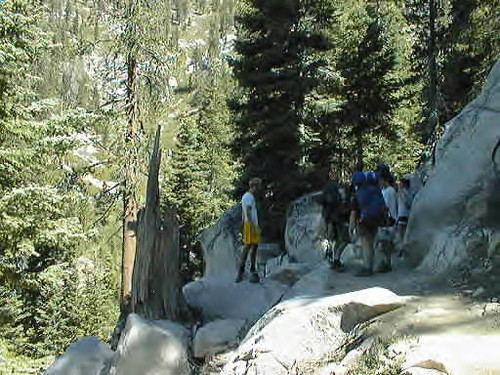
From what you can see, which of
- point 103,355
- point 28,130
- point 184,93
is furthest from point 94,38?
point 184,93

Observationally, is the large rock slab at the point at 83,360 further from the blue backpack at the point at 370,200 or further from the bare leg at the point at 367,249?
the blue backpack at the point at 370,200

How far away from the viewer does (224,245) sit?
60.4 feet

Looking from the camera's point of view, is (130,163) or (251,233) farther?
(130,163)

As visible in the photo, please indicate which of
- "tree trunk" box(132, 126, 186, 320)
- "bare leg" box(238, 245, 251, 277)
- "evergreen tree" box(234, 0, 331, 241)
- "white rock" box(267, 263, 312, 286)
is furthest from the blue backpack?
"evergreen tree" box(234, 0, 331, 241)

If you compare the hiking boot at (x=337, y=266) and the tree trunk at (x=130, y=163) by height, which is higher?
the tree trunk at (x=130, y=163)

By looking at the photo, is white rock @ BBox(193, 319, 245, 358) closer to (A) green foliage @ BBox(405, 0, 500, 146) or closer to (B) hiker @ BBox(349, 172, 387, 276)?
(B) hiker @ BBox(349, 172, 387, 276)

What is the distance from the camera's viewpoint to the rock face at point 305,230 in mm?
15809

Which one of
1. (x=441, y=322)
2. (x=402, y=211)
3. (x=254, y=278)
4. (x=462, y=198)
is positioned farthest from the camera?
(x=402, y=211)

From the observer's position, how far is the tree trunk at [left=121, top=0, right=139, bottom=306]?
47.6 feet

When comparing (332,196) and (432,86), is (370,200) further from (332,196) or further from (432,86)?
(432,86)

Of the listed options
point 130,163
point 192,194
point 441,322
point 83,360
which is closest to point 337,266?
point 441,322

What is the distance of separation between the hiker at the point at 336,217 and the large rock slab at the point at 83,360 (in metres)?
4.15

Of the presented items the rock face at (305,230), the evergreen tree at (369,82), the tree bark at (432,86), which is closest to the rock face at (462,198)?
the rock face at (305,230)

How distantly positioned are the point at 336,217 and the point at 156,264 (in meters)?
3.19
